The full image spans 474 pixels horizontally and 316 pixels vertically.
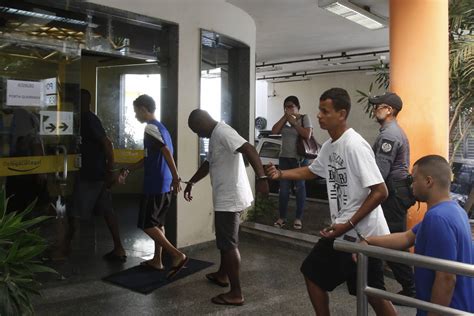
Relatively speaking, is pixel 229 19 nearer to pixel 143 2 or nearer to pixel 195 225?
pixel 143 2

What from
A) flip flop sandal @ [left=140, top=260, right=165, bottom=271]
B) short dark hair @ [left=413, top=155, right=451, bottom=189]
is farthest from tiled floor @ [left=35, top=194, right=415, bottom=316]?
short dark hair @ [left=413, top=155, right=451, bottom=189]

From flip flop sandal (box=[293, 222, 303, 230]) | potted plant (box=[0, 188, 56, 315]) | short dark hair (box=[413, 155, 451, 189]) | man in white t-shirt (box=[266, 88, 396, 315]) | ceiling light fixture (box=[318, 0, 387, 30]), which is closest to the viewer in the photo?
short dark hair (box=[413, 155, 451, 189])

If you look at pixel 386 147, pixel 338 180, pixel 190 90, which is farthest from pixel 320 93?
pixel 338 180

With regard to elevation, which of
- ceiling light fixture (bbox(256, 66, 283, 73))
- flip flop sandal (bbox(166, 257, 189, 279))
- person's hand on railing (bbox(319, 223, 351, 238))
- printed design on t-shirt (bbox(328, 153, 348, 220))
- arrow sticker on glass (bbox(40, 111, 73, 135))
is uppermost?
ceiling light fixture (bbox(256, 66, 283, 73))

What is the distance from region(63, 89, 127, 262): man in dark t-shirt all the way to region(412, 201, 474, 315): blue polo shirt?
11.0 ft

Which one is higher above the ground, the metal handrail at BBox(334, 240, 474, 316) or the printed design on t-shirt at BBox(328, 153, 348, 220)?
the printed design on t-shirt at BBox(328, 153, 348, 220)

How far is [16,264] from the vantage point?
2.46 m

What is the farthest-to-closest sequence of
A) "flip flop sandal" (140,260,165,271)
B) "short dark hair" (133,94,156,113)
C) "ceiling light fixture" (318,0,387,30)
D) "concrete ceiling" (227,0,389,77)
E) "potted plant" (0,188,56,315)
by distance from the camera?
"concrete ceiling" (227,0,389,77) → "ceiling light fixture" (318,0,387,30) → "flip flop sandal" (140,260,165,271) → "short dark hair" (133,94,156,113) → "potted plant" (0,188,56,315)

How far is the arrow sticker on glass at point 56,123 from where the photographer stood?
3.93 m

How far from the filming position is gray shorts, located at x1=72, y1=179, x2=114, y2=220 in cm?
429

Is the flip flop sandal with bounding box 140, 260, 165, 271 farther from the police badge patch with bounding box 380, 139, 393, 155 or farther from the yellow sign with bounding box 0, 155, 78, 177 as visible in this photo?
the police badge patch with bounding box 380, 139, 393, 155

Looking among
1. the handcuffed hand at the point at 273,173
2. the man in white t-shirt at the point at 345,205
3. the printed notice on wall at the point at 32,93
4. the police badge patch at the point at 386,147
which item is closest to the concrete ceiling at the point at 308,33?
the printed notice on wall at the point at 32,93

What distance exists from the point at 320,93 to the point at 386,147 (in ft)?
35.4

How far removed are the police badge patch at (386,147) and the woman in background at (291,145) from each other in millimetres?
2114
